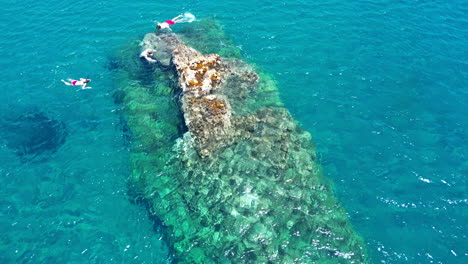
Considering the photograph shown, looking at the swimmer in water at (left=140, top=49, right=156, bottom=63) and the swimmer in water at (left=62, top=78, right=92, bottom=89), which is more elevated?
the swimmer in water at (left=140, top=49, right=156, bottom=63)

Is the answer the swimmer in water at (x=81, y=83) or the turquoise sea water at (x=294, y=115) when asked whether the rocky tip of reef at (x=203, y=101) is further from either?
the swimmer in water at (x=81, y=83)

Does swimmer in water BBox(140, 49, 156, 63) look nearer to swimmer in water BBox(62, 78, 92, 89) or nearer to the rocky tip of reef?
the rocky tip of reef

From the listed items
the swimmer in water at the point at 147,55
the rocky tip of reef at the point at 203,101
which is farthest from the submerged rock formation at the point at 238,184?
the swimmer in water at the point at 147,55

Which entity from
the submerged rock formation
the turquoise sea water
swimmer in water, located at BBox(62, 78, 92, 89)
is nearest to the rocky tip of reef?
the submerged rock formation

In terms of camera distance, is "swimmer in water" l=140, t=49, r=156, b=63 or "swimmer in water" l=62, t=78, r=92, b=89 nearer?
"swimmer in water" l=62, t=78, r=92, b=89

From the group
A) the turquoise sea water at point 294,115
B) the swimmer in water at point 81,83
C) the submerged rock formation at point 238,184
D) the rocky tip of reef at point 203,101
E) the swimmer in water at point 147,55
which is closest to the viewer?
the submerged rock formation at point 238,184

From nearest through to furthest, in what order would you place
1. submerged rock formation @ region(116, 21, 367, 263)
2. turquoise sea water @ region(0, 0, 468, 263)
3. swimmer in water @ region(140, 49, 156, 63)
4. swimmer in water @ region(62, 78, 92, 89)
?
submerged rock formation @ region(116, 21, 367, 263), turquoise sea water @ region(0, 0, 468, 263), swimmer in water @ region(62, 78, 92, 89), swimmer in water @ region(140, 49, 156, 63)

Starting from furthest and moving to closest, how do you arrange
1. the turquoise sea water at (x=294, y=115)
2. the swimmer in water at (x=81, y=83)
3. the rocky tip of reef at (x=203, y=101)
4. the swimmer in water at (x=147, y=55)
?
the swimmer in water at (x=147, y=55) < the swimmer in water at (x=81, y=83) < the rocky tip of reef at (x=203, y=101) < the turquoise sea water at (x=294, y=115)
